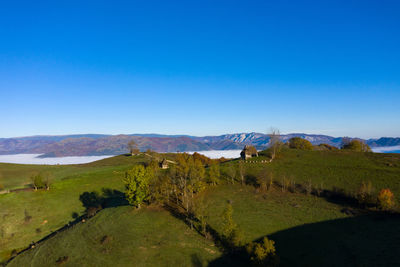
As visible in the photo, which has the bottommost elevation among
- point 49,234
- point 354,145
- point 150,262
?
point 49,234

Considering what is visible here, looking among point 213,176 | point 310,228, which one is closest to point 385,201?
point 310,228

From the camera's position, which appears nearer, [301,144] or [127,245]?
[127,245]

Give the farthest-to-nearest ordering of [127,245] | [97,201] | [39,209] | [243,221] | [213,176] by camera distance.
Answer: [213,176] < [97,201] < [39,209] < [243,221] < [127,245]

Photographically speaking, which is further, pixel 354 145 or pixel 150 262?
pixel 354 145

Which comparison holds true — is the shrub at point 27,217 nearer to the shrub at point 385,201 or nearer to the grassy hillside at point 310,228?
the grassy hillside at point 310,228

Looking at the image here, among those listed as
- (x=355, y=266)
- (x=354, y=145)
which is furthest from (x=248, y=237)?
(x=354, y=145)

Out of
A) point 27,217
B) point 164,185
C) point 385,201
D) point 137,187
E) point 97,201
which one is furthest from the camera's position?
point 97,201

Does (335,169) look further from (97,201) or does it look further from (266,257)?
(97,201)

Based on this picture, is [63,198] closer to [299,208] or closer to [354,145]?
[299,208]
